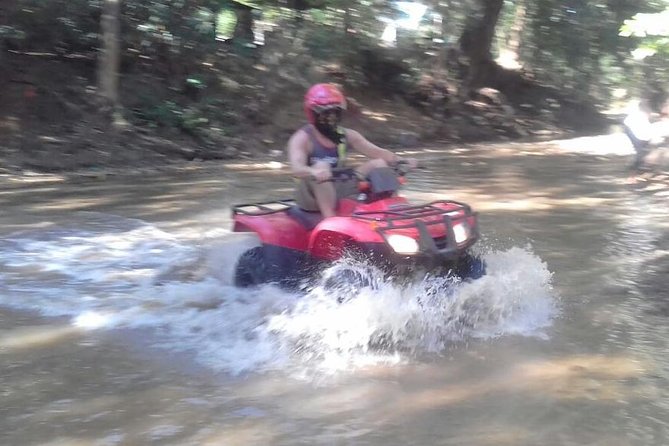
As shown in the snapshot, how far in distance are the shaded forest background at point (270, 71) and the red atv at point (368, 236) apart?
3.48 meters

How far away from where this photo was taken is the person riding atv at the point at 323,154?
19.9 ft

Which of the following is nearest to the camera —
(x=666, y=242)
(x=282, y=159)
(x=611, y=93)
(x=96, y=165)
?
(x=666, y=242)

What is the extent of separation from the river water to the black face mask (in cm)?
124

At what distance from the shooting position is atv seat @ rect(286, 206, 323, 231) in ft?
20.4

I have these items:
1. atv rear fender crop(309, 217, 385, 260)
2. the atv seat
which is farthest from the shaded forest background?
atv rear fender crop(309, 217, 385, 260)

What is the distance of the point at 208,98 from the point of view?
1861 cm

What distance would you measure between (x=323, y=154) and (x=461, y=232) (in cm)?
129

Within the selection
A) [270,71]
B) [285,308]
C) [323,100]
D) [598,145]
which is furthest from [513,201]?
[598,145]

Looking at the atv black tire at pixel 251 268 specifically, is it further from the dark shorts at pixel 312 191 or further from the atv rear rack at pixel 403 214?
the atv rear rack at pixel 403 214

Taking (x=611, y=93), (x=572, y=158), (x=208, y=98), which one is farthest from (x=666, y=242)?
(x=611, y=93)

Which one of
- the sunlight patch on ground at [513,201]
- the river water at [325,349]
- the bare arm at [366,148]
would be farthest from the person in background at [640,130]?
the bare arm at [366,148]

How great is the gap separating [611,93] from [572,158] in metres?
15.2

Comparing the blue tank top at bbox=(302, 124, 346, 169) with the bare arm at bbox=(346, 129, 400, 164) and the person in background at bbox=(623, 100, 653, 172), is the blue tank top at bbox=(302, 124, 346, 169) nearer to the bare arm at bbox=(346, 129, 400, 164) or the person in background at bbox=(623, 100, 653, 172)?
the bare arm at bbox=(346, 129, 400, 164)

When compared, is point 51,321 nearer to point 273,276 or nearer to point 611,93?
point 273,276
